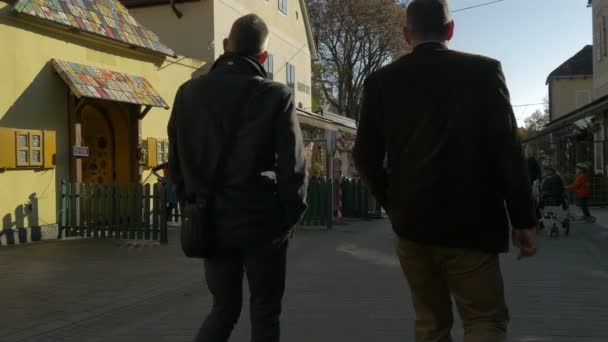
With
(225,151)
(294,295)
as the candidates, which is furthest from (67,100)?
(225,151)

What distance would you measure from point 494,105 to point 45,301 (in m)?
5.31

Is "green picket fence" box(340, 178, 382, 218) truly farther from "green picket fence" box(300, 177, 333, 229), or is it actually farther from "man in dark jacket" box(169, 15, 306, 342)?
"man in dark jacket" box(169, 15, 306, 342)

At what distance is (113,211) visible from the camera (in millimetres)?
11836

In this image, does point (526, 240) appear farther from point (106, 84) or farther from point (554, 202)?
point (106, 84)

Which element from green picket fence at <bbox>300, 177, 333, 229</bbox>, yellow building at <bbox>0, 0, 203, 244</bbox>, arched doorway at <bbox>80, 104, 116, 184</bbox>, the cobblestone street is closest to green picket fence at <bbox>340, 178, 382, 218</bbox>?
green picket fence at <bbox>300, 177, 333, 229</bbox>

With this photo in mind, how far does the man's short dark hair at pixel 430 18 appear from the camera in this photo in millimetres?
3002

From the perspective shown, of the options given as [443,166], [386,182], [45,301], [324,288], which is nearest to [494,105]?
[443,166]

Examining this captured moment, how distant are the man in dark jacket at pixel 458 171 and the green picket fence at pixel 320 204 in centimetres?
1136

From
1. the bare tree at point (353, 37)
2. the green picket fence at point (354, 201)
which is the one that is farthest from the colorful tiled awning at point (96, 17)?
the bare tree at point (353, 37)

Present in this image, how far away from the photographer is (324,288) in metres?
7.32

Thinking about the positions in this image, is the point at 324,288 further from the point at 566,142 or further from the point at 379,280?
the point at 566,142

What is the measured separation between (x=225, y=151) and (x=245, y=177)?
157 mm

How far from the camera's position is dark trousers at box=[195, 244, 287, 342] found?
10.7 ft

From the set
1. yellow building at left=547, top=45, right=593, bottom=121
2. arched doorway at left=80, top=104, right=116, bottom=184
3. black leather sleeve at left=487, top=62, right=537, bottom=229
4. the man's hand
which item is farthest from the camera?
yellow building at left=547, top=45, right=593, bottom=121
